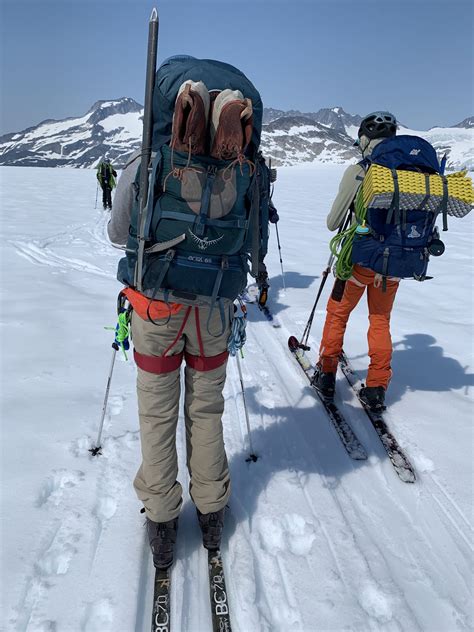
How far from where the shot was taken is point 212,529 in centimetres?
259

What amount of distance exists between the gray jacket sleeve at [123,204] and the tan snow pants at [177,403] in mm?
469

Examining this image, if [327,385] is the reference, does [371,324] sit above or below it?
above

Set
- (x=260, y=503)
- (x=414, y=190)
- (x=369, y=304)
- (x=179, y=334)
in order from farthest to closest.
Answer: (x=369, y=304) < (x=414, y=190) < (x=260, y=503) < (x=179, y=334)

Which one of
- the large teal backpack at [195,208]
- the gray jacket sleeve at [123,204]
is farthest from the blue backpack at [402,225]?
the gray jacket sleeve at [123,204]

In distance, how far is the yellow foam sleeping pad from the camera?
3281 millimetres

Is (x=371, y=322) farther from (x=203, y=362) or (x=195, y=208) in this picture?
(x=195, y=208)

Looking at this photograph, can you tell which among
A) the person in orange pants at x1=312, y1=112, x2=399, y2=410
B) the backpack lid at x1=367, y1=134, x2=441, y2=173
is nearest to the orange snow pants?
the person in orange pants at x1=312, y1=112, x2=399, y2=410

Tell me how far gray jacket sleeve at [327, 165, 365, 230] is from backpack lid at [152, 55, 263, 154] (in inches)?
68.9

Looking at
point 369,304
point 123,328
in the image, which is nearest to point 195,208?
point 123,328

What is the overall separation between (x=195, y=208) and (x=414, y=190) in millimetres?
2056

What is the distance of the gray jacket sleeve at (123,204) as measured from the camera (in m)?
2.12

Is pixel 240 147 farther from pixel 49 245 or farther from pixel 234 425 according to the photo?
pixel 49 245

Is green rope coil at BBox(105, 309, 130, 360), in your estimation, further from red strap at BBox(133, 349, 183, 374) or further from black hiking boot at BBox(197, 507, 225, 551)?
black hiking boot at BBox(197, 507, 225, 551)

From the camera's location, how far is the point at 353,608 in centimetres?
240
